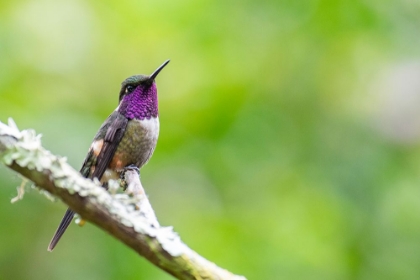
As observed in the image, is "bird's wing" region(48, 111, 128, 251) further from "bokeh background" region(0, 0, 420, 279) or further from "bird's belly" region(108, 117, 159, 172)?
"bokeh background" region(0, 0, 420, 279)

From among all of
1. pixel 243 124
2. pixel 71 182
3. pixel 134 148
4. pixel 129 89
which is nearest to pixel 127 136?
pixel 134 148

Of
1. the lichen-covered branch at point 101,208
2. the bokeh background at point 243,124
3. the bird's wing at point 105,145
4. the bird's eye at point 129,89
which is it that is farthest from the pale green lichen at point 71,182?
the bird's eye at point 129,89

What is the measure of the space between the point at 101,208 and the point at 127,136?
2.51 meters

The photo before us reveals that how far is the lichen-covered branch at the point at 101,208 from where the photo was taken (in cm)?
108

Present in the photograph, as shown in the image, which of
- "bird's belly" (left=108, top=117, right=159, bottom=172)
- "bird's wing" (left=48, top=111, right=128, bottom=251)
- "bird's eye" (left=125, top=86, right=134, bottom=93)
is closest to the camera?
"bird's wing" (left=48, top=111, right=128, bottom=251)

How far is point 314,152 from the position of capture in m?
4.63

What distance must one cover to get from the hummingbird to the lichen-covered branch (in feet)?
7.46

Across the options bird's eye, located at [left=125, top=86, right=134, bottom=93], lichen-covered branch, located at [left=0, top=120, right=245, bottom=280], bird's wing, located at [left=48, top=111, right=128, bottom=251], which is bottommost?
lichen-covered branch, located at [left=0, top=120, right=245, bottom=280]

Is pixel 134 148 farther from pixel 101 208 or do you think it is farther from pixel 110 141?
pixel 101 208

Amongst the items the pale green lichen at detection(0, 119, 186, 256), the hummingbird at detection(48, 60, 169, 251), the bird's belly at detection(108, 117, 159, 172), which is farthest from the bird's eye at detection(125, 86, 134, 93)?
the pale green lichen at detection(0, 119, 186, 256)

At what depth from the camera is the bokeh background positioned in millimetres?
3781

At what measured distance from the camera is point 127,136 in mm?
3596

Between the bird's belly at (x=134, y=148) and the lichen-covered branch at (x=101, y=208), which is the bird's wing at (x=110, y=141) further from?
the lichen-covered branch at (x=101, y=208)

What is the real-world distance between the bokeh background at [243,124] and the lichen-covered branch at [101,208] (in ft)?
7.75
